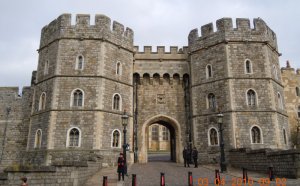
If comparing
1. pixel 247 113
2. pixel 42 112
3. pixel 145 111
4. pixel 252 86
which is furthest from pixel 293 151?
pixel 42 112

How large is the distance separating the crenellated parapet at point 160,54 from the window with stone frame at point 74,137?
833 centimetres

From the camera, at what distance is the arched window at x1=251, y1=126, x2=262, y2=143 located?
18.2 m

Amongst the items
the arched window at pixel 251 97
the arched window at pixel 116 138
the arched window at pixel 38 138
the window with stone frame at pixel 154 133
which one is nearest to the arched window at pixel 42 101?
the arched window at pixel 38 138

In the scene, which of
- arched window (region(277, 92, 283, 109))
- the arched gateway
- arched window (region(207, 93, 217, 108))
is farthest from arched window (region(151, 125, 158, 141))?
arched window (region(277, 92, 283, 109))

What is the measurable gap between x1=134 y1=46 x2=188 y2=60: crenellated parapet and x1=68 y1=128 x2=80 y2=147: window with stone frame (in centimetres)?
833

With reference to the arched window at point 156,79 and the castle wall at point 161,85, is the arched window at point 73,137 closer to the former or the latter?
the castle wall at point 161,85

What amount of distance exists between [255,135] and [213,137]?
9.43 ft

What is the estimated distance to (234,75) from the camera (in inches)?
759

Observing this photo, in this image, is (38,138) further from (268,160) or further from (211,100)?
(268,160)

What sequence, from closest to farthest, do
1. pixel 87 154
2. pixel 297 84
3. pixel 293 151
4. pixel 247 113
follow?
pixel 293 151 < pixel 87 154 < pixel 247 113 < pixel 297 84

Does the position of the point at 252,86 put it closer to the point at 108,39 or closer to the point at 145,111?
the point at 145,111

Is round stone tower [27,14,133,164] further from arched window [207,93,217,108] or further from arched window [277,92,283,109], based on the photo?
arched window [277,92,283,109]

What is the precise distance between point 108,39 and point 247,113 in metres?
11.5

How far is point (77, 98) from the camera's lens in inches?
721
